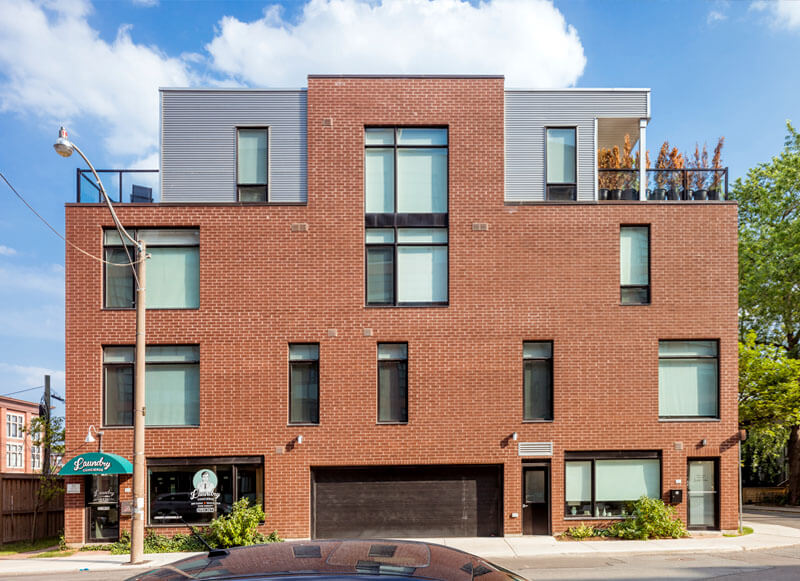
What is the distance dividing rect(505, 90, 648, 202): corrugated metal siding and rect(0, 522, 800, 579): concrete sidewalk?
889 centimetres

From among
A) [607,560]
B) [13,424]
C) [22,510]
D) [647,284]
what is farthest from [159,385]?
[13,424]

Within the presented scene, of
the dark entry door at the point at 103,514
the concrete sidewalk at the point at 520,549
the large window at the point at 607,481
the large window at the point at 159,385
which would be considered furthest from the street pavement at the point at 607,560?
the large window at the point at 159,385

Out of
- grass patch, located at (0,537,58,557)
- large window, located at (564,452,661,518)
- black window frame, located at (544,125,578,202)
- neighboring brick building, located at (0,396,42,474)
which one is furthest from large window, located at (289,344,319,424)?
neighboring brick building, located at (0,396,42,474)

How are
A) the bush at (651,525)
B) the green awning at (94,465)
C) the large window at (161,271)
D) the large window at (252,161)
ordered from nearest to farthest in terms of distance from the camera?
the green awning at (94,465)
the bush at (651,525)
the large window at (161,271)
the large window at (252,161)

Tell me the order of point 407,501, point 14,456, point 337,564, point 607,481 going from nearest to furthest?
A: point 337,564
point 407,501
point 607,481
point 14,456

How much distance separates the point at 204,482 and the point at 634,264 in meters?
12.8

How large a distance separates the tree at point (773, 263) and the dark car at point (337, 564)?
24184mm

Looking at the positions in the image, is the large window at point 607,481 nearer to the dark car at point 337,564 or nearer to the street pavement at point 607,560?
the street pavement at point 607,560

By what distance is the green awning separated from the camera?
16.1 metres

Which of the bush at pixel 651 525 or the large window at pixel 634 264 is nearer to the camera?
the bush at pixel 651 525

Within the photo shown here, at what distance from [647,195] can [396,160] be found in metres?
7.21

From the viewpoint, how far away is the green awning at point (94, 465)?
1606 centimetres

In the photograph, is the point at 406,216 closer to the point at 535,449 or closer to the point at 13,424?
the point at 535,449

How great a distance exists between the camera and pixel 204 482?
1691cm
